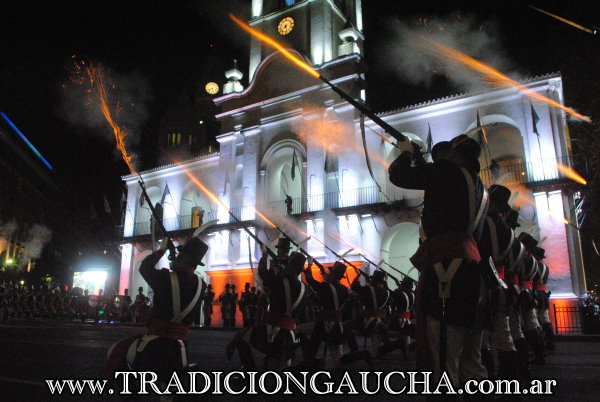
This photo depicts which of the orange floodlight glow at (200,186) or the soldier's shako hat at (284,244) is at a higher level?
the orange floodlight glow at (200,186)

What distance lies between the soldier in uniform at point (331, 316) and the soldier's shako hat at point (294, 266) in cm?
110

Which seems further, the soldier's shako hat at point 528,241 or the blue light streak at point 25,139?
the blue light streak at point 25,139

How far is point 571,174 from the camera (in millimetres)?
18891

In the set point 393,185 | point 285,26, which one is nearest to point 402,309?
point 393,185

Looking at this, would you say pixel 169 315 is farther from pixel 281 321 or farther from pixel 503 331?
pixel 503 331

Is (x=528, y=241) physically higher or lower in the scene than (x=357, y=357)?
higher

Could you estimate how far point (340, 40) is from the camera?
28.5 m

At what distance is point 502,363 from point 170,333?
3.78m

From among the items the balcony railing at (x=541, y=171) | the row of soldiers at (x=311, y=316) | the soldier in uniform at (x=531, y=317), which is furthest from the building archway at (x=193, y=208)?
the soldier in uniform at (x=531, y=317)

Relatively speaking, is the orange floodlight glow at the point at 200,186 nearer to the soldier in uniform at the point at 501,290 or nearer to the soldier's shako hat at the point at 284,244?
the soldier's shako hat at the point at 284,244

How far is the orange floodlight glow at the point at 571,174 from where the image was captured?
18703 mm

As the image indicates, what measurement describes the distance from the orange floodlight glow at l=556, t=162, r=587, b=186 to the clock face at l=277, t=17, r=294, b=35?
58.4 ft

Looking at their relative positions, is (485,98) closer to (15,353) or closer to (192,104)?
(15,353)

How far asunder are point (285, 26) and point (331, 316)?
2552cm
